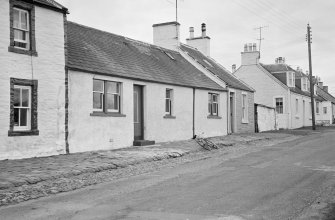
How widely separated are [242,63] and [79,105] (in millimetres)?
30225

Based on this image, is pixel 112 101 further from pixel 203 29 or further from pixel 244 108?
pixel 203 29

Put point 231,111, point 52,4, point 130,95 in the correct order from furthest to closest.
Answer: point 231,111
point 130,95
point 52,4

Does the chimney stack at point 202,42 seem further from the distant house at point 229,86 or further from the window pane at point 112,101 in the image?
the window pane at point 112,101

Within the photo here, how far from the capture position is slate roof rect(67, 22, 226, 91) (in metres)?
17.8

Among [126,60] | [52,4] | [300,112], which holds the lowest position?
[300,112]

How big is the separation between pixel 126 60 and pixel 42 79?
→ 6.72 metres

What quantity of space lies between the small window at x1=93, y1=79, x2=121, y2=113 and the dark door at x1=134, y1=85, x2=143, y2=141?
161 centimetres

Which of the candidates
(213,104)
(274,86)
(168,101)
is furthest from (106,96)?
(274,86)

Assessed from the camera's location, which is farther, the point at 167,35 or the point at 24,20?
the point at 167,35

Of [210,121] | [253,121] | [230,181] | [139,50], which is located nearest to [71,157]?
[230,181]

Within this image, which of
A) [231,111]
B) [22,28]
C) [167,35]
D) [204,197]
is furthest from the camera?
[167,35]

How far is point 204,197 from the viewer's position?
8164 millimetres

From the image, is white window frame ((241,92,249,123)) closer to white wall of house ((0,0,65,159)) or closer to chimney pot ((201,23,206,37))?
chimney pot ((201,23,206,37))

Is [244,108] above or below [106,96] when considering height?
below
